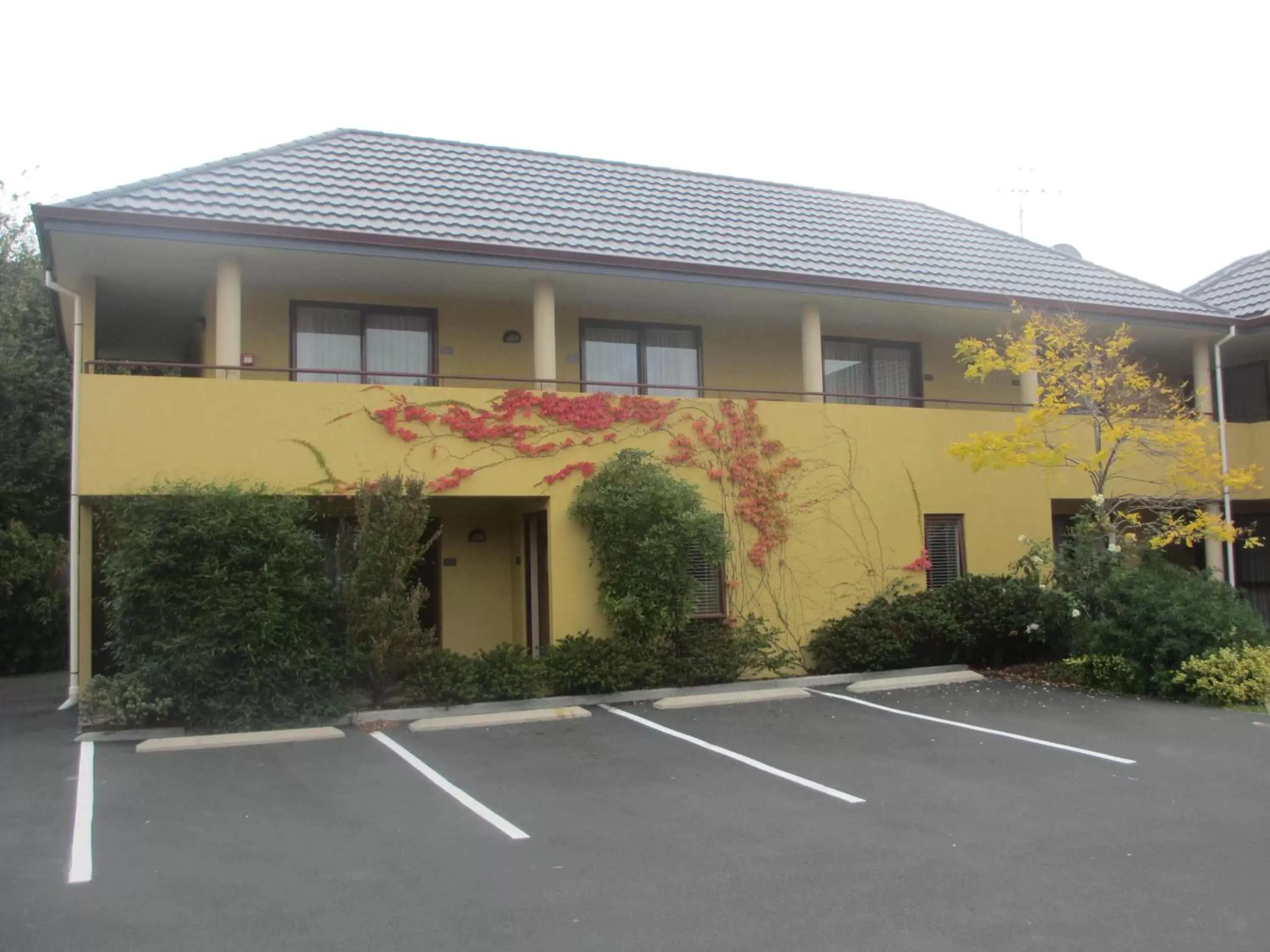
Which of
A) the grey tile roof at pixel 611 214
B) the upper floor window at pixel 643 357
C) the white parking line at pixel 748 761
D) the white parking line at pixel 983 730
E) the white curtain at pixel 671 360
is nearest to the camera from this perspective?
the white parking line at pixel 748 761

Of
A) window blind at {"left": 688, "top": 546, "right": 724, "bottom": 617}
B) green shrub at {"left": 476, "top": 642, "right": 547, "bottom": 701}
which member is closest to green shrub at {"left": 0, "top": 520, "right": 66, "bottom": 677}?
green shrub at {"left": 476, "top": 642, "right": 547, "bottom": 701}

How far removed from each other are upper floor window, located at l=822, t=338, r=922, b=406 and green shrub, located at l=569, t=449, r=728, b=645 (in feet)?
15.9

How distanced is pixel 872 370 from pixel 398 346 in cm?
765

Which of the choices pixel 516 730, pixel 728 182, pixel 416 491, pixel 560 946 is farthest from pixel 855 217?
pixel 560 946

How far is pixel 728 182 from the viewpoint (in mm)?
19125

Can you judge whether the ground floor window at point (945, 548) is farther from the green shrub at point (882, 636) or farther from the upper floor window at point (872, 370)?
the upper floor window at point (872, 370)

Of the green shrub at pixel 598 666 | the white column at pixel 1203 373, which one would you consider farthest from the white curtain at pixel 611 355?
the white column at pixel 1203 373

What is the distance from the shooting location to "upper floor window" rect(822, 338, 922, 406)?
56.6 ft

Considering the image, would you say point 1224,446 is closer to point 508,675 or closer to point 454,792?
point 508,675

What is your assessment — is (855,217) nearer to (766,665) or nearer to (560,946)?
(766,665)

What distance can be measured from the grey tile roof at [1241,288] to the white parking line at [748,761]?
13.0 meters

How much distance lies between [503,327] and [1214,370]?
12846 millimetres

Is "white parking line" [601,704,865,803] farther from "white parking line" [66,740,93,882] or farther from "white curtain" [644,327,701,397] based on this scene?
"white curtain" [644,327,701,397]

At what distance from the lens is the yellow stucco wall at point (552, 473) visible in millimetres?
11898
